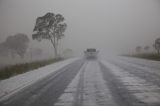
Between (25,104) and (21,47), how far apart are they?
62.5 metres

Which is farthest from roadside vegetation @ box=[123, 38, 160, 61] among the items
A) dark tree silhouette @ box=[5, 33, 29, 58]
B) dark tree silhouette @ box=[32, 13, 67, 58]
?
dark tree silhouette @ box=[5, 33, 29, 58]

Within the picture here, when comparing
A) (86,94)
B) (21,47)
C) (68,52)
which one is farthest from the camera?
(68,52)

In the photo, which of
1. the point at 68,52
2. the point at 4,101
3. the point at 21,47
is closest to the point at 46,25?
the point at 21,47

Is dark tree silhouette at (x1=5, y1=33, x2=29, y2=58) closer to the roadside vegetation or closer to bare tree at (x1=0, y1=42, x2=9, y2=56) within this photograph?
bare tree at (x1=0, y1=42, x2=9, y2=56)

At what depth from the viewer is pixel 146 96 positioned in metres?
6.31

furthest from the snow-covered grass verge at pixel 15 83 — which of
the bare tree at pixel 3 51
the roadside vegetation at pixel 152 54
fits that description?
the bare tree at pixel 3 51

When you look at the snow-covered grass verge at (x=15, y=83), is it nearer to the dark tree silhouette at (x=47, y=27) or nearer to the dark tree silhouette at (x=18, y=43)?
the dark tree silhouette at (x=47, y=27)

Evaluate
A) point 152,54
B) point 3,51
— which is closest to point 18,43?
point 3,51

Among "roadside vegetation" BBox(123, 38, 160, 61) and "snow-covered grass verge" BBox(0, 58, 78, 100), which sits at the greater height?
"roadside vegetation" BBox(123, 38, 160, 61)

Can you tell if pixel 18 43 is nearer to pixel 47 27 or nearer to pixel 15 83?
pixel 47 27

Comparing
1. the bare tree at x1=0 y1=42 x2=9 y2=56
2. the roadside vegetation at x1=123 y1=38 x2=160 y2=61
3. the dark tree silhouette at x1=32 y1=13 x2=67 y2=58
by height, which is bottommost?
the roadside vegetation at x1=123 y1=38 x2=160 y2=61

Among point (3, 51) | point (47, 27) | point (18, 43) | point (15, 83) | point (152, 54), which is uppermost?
point (47, 27)

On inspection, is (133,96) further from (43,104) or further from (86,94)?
(43,104)

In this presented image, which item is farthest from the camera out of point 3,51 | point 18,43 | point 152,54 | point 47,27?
point 3,51
